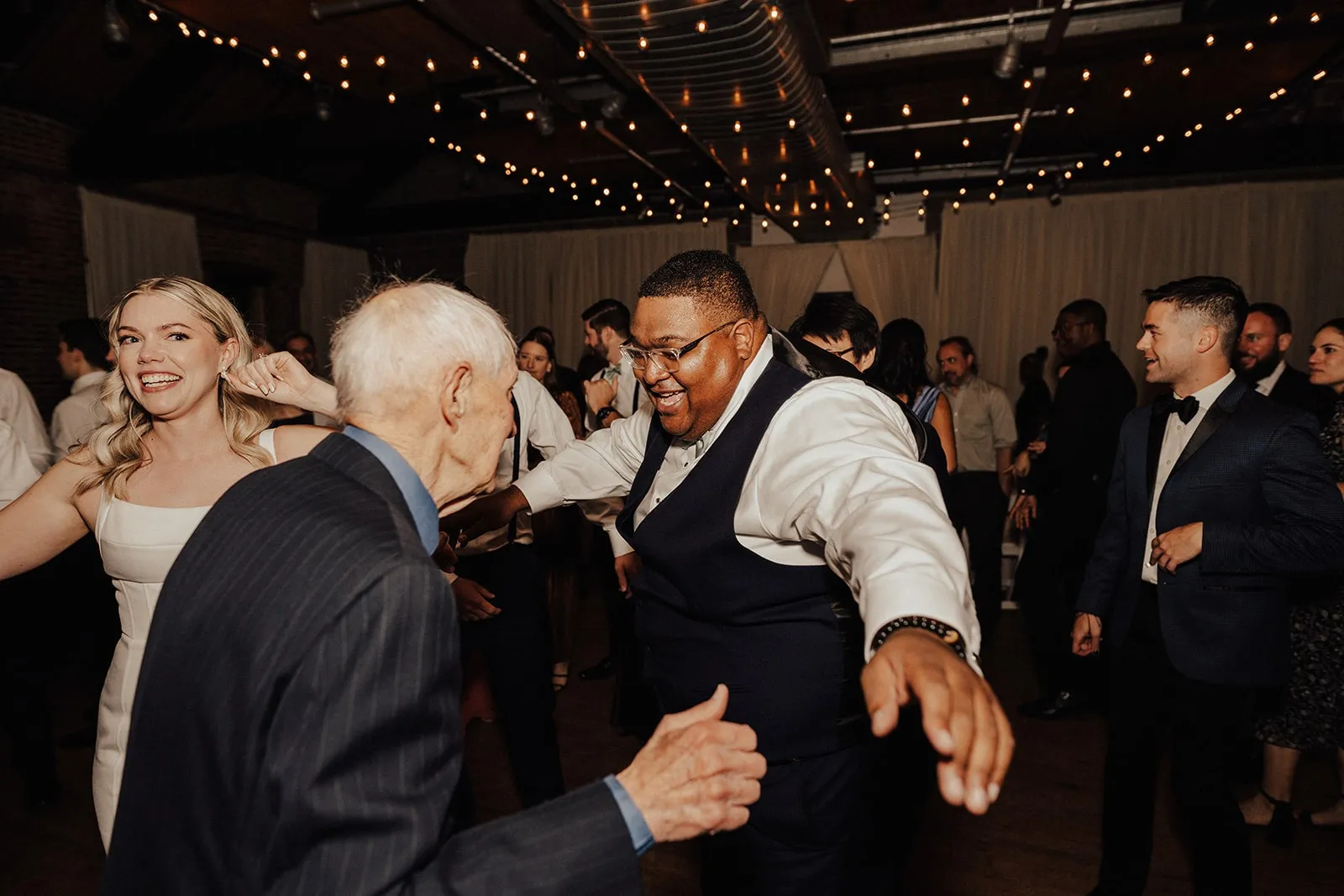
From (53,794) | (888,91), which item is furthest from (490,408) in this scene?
(888,91)

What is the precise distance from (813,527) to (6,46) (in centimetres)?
838

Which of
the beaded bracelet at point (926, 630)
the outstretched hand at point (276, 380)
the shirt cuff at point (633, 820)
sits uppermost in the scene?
the outstretched hand at point (276, 380)

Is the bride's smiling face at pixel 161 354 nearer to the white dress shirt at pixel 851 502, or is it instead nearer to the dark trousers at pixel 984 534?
the white dress shirt at pixel 851 502

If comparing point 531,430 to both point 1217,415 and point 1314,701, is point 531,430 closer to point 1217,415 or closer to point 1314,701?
point 1217,415

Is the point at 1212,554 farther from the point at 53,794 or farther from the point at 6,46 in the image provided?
the point at 6,46

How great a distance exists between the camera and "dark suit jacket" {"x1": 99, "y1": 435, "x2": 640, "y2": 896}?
0.78 m

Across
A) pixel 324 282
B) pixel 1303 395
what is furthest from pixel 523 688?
pixel 324 282

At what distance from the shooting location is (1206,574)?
203 cm

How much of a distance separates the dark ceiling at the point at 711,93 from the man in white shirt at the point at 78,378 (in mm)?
1654

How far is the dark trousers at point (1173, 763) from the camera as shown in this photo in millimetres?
1990

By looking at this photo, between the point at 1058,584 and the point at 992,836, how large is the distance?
1.80 m

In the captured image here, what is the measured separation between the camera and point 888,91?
17.9ft

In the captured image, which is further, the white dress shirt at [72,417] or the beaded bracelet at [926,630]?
the white dress shirt at [72,417]

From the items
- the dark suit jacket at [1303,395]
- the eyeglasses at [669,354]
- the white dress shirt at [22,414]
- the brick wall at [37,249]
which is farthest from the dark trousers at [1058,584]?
the brick wall at [37,249]
